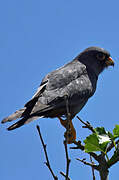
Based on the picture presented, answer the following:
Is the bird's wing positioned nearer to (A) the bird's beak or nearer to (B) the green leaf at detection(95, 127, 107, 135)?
(A) the bird's beak

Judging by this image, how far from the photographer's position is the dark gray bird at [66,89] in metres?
5.09

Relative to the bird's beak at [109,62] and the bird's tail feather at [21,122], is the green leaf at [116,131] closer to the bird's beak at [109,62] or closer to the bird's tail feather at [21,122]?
the bird's tail feather at [21,122]

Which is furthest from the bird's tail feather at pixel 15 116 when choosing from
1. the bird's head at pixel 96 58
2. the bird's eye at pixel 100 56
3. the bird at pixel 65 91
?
the bird's eye at pixel 100 56

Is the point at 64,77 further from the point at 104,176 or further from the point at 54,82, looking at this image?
the point at 104,176

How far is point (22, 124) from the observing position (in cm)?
462

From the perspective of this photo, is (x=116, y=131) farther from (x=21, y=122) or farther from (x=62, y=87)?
(x=62, y=87)

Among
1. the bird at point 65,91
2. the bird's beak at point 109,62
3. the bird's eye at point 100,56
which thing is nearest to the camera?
the bird at point 65,91

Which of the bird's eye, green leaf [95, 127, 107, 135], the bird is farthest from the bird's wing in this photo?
green leaf [95, 127, 107, 135]

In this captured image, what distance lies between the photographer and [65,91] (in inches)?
229

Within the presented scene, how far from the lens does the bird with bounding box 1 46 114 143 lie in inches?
200

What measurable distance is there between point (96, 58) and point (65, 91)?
2228mm

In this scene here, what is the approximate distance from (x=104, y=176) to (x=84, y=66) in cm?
426

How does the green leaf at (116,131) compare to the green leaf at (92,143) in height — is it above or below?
below

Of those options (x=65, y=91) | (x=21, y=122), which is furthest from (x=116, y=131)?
(x=65, y=91)
